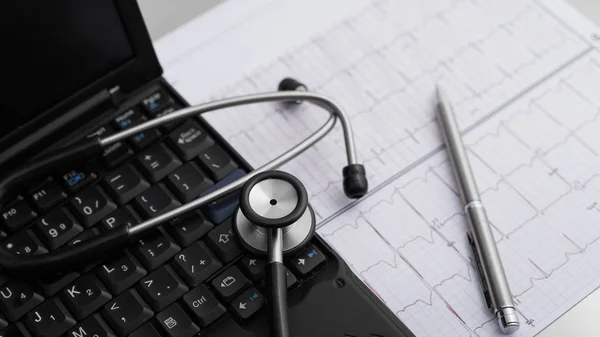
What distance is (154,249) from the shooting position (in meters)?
0.72

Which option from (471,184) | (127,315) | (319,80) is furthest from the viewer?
(319,80)

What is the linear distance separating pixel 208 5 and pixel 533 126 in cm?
47

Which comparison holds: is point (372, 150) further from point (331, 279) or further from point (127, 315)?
Result: point (127, 315)

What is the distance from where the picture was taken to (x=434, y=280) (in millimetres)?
771

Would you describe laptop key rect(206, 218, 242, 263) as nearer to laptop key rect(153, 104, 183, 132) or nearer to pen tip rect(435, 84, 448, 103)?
laptop key rect(153, 104, 183, 132)

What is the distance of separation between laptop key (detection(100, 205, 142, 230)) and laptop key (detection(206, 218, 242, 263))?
0.08m

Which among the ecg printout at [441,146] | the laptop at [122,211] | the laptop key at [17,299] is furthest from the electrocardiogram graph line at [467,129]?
the laptop key at [17,299]

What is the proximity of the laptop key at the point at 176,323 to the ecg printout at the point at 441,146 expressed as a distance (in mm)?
198

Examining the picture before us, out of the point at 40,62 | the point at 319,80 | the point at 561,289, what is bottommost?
the point at 561,289

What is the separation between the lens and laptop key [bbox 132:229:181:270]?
28.2 inches

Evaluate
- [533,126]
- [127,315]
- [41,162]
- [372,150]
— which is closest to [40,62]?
[41,162]

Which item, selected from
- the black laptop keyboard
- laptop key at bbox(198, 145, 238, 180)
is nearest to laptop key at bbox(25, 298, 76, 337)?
the black laptop keyboard

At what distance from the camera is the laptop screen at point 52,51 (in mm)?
687

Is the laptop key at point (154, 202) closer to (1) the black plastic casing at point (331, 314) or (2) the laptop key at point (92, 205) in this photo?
(2) the laptop key at point (92, 205)
